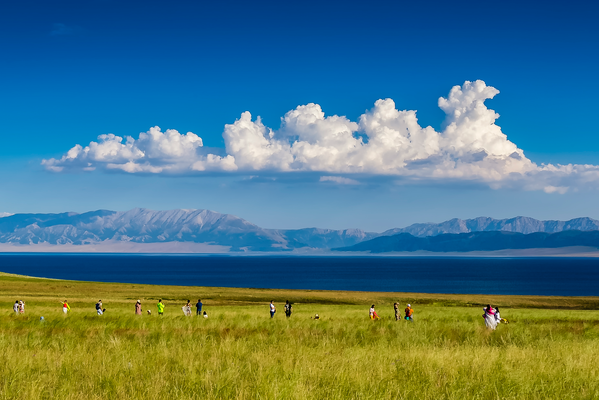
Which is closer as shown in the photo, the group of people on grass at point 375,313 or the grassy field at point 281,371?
the grassy field at point 281,371

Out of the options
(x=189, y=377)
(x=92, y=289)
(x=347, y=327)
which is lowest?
(x=92, y=289)

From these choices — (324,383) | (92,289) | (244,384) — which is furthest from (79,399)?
(92,289)

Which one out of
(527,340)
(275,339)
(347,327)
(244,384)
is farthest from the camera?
(347,327)

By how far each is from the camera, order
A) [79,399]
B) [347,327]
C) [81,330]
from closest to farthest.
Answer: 1. [79,399]
2. [81,330]
3. [347,327]

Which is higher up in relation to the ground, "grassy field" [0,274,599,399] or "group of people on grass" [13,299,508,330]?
"grassy field" [0,274,599,399]

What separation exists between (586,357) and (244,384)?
8.49m

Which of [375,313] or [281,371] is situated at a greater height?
[281,371]

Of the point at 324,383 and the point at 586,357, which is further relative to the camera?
the point at 586,357

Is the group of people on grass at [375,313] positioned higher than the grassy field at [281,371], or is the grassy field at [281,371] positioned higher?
the grassy field at [281,371]

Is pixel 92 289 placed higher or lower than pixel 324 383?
lower

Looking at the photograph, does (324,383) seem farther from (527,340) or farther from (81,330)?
(81,330)

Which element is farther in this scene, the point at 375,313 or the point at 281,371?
the point at 375,313

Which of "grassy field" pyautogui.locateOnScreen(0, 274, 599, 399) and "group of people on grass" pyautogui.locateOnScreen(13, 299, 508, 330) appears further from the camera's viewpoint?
"group of people on grass" pyautogui.locateOnScreen(13, 299, 508, 330)

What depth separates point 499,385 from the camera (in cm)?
896
